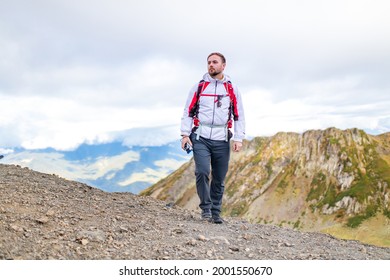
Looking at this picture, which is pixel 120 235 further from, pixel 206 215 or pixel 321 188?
pixel 321 188

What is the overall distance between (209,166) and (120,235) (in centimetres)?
354

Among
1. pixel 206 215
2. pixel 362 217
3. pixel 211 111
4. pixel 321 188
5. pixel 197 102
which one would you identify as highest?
pixel 197 102

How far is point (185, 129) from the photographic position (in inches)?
468

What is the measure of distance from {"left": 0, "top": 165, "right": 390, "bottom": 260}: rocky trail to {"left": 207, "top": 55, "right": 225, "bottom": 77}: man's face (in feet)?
15.1

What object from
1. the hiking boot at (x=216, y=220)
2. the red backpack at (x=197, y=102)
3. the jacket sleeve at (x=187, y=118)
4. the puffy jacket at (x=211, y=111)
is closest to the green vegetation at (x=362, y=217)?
the hiking boot at (x=216, y=220)

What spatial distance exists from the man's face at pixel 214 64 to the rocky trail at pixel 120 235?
461cm

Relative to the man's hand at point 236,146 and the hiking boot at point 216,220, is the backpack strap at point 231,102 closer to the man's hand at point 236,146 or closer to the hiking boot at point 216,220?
the man's hand at point 236,146

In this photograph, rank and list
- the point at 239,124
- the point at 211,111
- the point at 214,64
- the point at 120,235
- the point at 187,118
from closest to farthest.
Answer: the point at 120,235, the point at 214,64, the point at 211,111, the point at 187,118, the point at 239,124

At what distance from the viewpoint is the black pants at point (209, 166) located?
1182 cm

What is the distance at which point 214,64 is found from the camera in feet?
37.6

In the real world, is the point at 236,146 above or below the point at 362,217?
above

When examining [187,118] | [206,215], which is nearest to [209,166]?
[187,118]

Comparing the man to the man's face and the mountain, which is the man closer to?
the man's face

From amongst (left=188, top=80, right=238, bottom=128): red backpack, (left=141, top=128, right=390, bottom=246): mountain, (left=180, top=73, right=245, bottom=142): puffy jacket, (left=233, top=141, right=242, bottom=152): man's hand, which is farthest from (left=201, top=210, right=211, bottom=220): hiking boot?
(left=141, top=128, right=390, bottom=246): mountain
